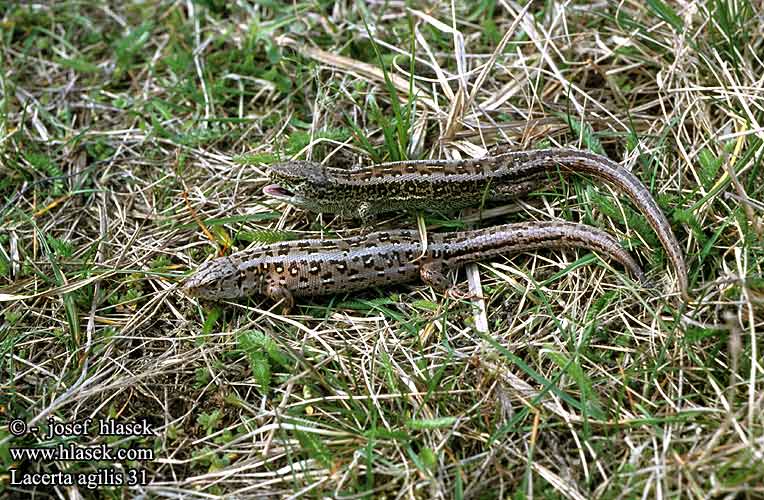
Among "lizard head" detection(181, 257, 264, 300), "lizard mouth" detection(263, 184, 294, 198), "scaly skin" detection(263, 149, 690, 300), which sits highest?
"scaly skin" detection(263, 149, 690, 300)

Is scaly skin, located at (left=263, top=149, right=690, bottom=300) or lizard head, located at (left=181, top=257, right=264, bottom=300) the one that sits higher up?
scaly skin, located at (left=263, top=149, right=690, bottom=300)

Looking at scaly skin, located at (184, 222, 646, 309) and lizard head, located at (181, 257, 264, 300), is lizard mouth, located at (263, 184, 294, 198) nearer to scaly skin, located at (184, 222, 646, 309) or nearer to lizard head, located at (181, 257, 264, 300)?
scaly skin, located at (184, 222, 646, 309)

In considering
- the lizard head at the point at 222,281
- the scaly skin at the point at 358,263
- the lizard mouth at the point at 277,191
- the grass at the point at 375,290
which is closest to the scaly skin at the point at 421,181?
the lizard mouth at the point at 277,191

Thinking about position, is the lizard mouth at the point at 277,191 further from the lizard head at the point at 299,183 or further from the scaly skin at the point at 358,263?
the scaly skin at the point at 358,263

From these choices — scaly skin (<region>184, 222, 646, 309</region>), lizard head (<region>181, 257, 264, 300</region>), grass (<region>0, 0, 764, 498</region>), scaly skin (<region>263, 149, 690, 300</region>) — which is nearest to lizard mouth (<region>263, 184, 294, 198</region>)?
scaly skin (<region>263, 149, 690, 300</region>)

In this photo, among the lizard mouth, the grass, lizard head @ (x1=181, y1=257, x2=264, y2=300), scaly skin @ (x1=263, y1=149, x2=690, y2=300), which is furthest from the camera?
the lizard mouth

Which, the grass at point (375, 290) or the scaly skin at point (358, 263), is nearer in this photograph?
the grass at point (375, 290)

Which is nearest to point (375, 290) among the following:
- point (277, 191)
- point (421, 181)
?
point (421, 181)

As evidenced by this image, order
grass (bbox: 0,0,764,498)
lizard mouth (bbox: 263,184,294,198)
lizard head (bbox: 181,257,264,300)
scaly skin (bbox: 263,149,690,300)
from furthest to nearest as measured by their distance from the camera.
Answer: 1. lizard mouth (bbox: 263,184,294,198)
2. scaly skin (bbox: 263,149,690,300)
3. lizard head (bbox: 181,257,264,300)
4. grass (bbox: 0,0,764,498)
